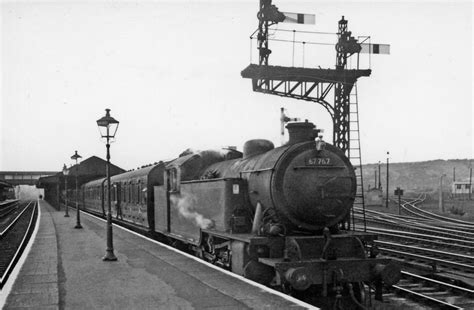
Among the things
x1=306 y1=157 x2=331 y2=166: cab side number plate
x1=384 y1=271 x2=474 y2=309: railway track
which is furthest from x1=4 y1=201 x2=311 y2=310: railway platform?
x1=384 y1=271 x2=474 y2=309: railway track

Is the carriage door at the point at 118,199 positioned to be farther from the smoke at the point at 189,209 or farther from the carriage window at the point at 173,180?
the smoke at the point at 189,209

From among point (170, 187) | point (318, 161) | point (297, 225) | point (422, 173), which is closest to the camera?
point (297, 225)

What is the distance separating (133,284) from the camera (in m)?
7.89

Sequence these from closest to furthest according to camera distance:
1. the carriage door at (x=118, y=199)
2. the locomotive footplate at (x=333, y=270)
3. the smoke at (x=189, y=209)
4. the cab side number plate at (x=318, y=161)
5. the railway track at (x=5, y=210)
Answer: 1. the locomotive footplate at (x=333, y=270)
2. the cab side number plate at (x=318, y=161)
3. the smoke at (x=189, y=209)
4. the carriage door at (x=118, y=199)
5. the railway track at (x=5, y=210)

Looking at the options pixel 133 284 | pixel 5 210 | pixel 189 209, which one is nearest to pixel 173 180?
pixel 189 209

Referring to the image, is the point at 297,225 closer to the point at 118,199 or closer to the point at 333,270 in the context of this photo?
the point at 333,270

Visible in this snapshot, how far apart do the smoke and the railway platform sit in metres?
0.79

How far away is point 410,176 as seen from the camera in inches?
4109

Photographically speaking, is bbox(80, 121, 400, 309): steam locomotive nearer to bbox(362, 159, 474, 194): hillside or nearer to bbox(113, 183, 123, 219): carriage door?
Result: bbox(113, 183, 123, 219): carriage door

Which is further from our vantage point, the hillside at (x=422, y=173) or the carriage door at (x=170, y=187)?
the hillside at (x=422, y=173)

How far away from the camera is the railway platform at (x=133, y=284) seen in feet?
21.4

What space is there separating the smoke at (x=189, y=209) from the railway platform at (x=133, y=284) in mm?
795

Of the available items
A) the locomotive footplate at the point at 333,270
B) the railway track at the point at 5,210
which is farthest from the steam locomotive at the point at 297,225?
the railway track at the point at 5,210

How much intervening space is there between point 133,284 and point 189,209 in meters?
3.40
